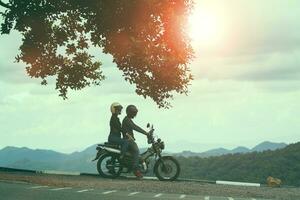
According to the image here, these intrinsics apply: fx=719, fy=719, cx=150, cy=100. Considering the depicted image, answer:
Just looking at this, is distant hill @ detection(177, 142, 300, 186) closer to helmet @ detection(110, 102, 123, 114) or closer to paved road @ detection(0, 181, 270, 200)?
helmet @ detection(110, 102, 123, 114)

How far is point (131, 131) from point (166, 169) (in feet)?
5.39

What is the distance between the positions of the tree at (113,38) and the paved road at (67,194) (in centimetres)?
786

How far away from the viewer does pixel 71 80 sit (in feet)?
97.8

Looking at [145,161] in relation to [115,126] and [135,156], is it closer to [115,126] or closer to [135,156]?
[135,156]

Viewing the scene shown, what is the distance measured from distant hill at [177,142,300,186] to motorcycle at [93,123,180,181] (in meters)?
69.3

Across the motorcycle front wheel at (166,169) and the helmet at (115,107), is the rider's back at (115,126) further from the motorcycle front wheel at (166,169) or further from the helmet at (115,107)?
the motorcycle front wheel at (166,169)

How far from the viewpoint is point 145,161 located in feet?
75.0

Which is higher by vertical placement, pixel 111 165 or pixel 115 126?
pixel 115 126

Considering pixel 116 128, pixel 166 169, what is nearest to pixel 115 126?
pixel 116 128

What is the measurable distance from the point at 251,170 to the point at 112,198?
8216cm

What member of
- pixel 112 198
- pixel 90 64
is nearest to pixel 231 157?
pixel 90 64

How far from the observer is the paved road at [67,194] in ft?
50.6

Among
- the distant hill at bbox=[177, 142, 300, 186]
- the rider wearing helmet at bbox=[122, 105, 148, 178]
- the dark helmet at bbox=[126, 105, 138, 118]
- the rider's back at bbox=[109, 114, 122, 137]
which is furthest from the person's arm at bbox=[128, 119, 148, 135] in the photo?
the distant hill at bbox=[177, 142, 300, 186]

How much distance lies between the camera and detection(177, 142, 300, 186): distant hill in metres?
92.0
